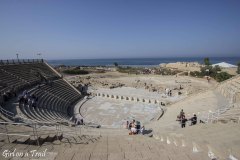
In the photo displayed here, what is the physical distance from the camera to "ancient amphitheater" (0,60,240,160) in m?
7.42

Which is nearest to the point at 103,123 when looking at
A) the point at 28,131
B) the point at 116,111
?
the point at 116,111

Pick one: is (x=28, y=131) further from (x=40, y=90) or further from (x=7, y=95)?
(x=40, y=90)

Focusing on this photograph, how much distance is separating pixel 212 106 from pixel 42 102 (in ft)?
60.4

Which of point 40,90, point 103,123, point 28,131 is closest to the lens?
point 28,131

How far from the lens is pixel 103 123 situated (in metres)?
20.4

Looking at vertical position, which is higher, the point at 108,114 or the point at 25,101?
the point at 25,101

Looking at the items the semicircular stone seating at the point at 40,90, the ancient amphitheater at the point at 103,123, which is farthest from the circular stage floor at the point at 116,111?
the semicircular stone seating at the point at 40,90

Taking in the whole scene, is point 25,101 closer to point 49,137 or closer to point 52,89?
point 52,89

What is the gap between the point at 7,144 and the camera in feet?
24.1

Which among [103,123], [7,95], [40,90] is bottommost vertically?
[103,123]

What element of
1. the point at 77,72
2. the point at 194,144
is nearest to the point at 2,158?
the point at 194,144

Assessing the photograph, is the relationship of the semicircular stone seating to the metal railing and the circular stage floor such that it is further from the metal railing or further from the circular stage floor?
the metal railing

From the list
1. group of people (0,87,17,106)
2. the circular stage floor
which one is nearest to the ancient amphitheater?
the circular stage floor

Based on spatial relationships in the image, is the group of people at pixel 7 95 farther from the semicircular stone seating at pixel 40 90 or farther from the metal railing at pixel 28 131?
the metal railing at pixel 28 131
